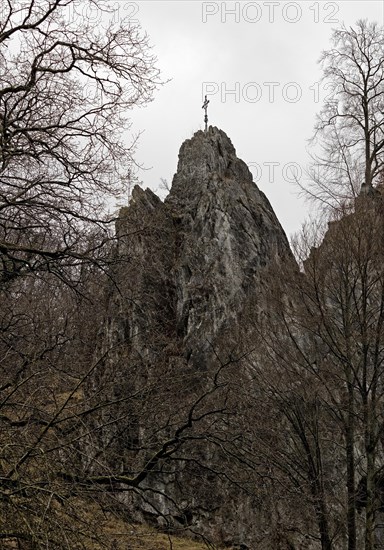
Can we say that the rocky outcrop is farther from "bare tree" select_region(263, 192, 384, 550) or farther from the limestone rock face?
"bare tree" select_region(263, 192, 384, 550)

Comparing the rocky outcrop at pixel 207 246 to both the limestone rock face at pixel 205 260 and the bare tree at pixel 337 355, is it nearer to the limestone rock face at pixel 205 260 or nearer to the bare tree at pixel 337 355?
the limestone rock face at pixel 205 260

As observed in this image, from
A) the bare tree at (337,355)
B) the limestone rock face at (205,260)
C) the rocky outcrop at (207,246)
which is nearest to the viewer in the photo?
the bare tree at (337,355)

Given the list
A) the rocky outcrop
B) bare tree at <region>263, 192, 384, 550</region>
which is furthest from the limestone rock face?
bare tree at <region>263, 192, 384, 550</region>

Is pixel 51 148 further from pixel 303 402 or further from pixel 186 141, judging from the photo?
pixel 186 141

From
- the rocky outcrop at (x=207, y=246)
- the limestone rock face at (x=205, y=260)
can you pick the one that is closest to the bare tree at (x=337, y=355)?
the limestone rock face at (x=205, y=260)

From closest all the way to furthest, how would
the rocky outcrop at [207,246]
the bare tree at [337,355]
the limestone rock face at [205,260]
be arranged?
the bare tree at [337,355]
the limestone rock face at [205,260]
the rocky outcrop at [207,246]

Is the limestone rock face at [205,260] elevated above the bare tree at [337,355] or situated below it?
above

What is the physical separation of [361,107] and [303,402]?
43.5 ft

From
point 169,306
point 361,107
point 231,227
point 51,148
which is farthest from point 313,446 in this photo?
point 361,107

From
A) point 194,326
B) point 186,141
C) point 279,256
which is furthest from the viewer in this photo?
point 186,141

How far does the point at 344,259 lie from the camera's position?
8703 millimetres

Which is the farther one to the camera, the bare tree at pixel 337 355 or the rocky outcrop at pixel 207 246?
the rocky outcrop at pixel 207 246

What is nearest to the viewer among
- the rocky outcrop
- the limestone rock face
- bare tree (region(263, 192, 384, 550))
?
bare tree (region(263, 192, 384, 550))

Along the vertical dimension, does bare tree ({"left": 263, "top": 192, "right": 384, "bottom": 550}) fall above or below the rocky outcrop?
below
